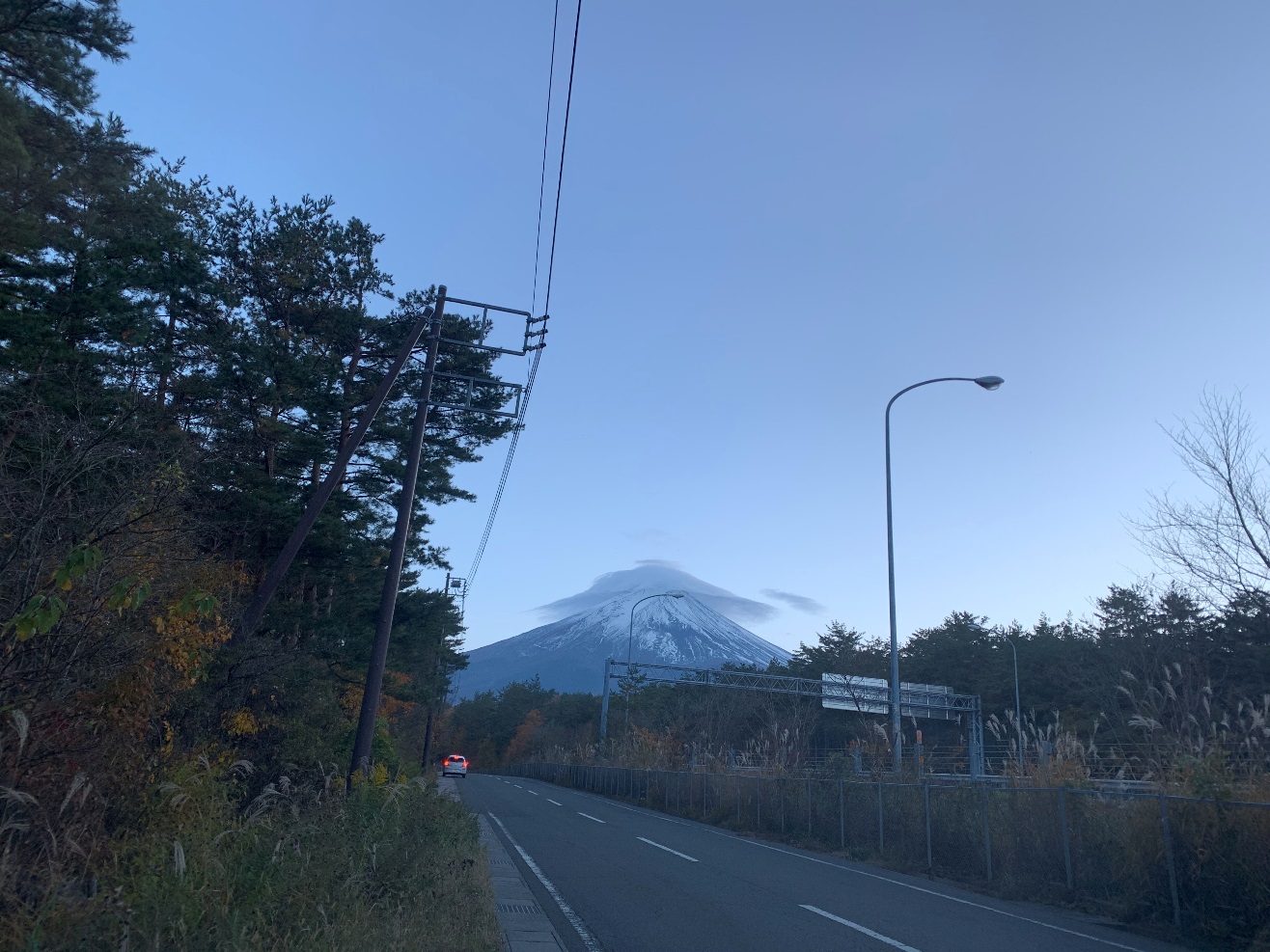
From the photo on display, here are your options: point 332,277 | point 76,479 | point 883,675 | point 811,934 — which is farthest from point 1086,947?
point 883,675

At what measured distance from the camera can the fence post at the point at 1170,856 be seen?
10648mm

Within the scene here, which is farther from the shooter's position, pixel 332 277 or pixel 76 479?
pixel 332 277

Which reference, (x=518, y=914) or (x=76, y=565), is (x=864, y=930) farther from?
(x=76, y=565)

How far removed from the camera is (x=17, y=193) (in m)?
16.1

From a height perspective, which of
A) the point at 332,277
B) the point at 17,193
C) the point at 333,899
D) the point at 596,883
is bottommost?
the point at 596,883

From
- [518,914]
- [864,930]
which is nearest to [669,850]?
[518,914]

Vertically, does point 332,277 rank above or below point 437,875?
above

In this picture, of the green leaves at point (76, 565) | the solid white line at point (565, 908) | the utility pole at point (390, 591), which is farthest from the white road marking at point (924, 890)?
the green leaves at point (76, 565)

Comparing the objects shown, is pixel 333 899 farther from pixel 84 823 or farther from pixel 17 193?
pixel 17 193

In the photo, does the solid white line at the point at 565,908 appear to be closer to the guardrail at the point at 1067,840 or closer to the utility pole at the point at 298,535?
the utility pole at the point at 298,535

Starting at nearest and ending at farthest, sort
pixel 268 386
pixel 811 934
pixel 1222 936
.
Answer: pixel 811 934 < pixel 1222 936 < pixel 268 386

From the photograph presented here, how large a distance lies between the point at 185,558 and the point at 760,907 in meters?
8.32

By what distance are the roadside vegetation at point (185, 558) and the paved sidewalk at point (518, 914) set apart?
1.39 feet

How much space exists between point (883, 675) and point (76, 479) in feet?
197
